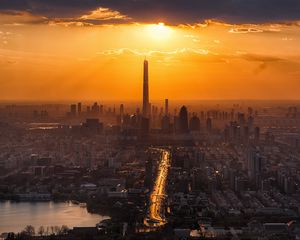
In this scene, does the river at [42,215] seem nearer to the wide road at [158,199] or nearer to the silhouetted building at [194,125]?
the wide road at [158,199]

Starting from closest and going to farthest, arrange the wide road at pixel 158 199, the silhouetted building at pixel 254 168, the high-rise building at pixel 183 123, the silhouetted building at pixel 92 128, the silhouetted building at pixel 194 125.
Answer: the wide road at pixel 158 199 < the silhouetted building at pixel 254 168 < the high-rise building at pixel 183 123 < the silhouetted building at pixel 92 128 < the silhouetted building at pixel 194 125

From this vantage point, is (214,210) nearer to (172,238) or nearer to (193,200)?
(193,200)

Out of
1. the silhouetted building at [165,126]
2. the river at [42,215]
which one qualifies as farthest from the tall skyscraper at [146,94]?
the river at [42,215]

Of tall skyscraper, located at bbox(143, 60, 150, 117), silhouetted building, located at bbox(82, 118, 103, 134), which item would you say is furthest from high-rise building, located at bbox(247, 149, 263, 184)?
tall skyscraper, located at bbox(143, 60, 150, 117)

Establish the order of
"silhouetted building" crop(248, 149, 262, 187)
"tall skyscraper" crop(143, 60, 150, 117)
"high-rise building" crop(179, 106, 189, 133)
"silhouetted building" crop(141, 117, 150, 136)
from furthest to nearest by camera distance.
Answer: "tall skyscraper" crop(143, 60, 150, 117), "high-rise building" crop(179, 106, 189, 133), "silhouetted building" crop(141, 117, 150, 136), "silhouetted building" crop(248, 149, 262, 187)

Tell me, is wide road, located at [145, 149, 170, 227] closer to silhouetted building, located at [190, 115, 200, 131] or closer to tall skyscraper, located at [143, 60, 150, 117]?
silhouetted building, located at [190, 115, 200, 131]
